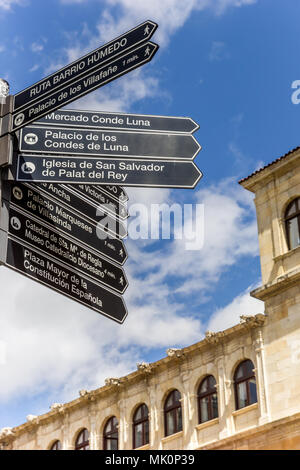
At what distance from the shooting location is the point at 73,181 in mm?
6148

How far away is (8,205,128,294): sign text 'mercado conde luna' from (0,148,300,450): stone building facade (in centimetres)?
1645

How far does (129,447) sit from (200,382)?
4.30 m

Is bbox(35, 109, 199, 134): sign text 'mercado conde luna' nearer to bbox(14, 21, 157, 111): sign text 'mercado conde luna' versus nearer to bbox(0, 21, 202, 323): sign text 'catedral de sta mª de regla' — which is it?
bbox(0, 21, 202, 323): sign text 'catedral de sta mª de regla'

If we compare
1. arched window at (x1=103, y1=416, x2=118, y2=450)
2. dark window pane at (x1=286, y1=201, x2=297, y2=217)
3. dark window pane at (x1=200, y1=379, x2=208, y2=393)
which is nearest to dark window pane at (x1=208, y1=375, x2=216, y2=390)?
dark window pane at (x1=200, y1=379, x2=208, y2=393)

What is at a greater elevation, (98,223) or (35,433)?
(35,433)

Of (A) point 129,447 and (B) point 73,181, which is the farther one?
(A) point 129,447

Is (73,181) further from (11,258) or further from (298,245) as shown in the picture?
(298,245)

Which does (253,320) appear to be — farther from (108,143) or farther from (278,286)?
(108,143)

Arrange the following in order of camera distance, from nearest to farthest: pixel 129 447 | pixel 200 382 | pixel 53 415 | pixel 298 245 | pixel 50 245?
pixel 50 245, pixel 298 245, pixel 200 382, pixel 129 447, pixel 53 415

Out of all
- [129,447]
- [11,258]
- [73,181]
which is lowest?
[11,258]

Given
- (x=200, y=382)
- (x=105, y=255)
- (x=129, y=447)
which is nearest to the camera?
(x=105, y=255)

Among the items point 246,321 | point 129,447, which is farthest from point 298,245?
point 129,447

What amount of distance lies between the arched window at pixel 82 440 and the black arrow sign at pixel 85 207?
24.9 meters

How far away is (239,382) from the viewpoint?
25547mm
